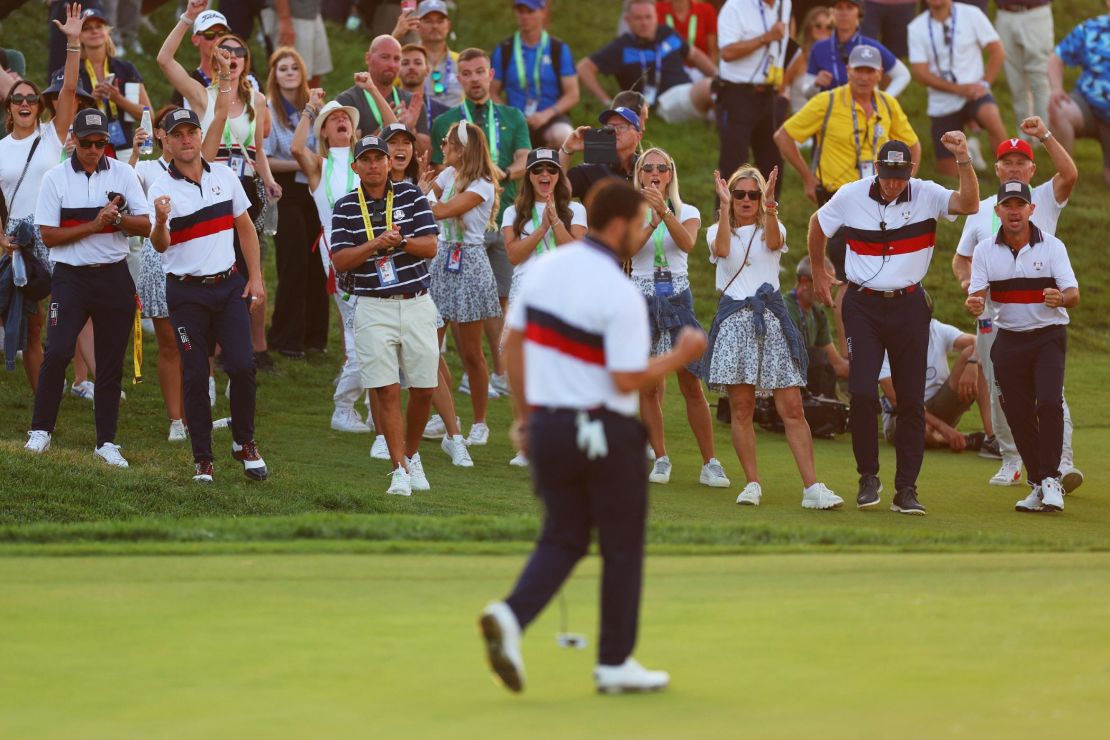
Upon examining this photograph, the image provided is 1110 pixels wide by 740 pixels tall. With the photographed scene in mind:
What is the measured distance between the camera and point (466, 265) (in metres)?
12.9

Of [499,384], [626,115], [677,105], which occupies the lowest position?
[499,384]

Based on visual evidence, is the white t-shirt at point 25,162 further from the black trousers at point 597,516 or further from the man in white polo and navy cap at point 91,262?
the black trousers at point 597,516

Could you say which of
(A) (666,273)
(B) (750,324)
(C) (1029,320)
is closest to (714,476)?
(B) (750,324)

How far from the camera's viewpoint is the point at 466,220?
42.4 ft

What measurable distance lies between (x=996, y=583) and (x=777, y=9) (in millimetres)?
10537

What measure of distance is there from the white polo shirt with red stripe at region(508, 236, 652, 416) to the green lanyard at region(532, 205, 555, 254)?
598 cm

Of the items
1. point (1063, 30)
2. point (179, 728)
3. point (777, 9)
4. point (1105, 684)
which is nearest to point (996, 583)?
point (1105, 684)

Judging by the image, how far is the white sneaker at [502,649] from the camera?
18.0ft

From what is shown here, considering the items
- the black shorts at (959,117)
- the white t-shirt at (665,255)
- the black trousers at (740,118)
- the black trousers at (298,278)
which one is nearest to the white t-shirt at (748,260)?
the white t-shirt at (665,255)

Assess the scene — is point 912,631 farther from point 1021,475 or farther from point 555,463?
point 1021,475

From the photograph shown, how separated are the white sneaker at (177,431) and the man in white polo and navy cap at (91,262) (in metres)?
1.17

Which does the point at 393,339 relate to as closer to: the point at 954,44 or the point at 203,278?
the point at 203,278

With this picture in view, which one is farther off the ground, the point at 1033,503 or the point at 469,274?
the point at 469,274

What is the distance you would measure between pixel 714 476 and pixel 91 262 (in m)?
4.24
